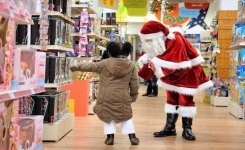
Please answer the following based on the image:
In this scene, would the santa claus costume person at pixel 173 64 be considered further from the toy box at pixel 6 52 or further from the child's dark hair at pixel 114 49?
the toy box at pixel 6 52

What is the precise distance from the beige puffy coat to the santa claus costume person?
11.4 inches

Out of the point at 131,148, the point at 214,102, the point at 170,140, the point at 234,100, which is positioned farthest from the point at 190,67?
the point at 214,102

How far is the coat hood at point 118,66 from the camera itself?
362 centimetres

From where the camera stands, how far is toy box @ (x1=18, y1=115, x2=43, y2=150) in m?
2.33

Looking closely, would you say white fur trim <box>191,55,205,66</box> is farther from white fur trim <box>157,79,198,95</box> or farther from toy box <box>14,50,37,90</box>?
toy box <box>14,50,37,90</box>

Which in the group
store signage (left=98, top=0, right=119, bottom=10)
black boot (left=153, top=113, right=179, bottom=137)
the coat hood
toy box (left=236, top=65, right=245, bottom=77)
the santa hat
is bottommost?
black boot (left=153, top=113, right=179, bottom=137)

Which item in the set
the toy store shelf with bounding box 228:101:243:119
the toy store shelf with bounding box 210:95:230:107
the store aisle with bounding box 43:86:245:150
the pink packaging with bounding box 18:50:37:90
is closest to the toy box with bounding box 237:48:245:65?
the toy store shelf with bounding box 228:101:243:119

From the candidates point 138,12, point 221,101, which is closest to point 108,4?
point 138,12

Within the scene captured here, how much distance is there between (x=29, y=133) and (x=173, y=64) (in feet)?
5.96

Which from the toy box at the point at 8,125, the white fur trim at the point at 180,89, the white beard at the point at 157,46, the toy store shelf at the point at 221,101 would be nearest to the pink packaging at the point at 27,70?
the toy box at the point at 8,125

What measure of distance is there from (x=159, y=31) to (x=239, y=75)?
2381mm

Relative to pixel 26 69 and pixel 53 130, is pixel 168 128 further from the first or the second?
pixel 26 69

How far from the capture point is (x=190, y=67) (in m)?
3.91

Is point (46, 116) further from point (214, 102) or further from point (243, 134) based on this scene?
point (214, 102)
